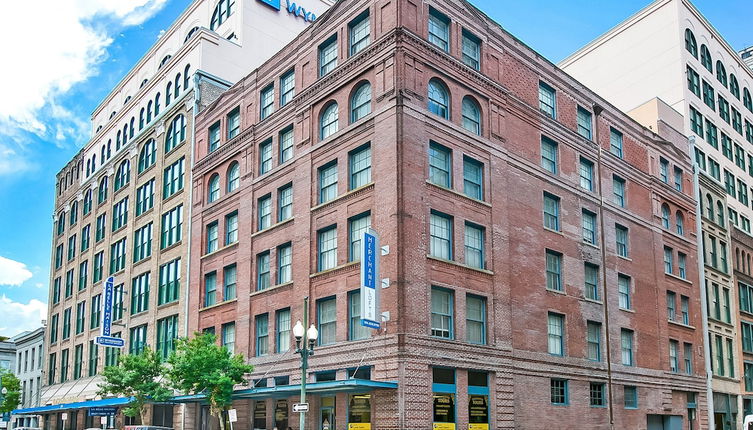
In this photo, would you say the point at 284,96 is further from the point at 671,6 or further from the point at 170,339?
the point at 671,6

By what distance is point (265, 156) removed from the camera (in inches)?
1695

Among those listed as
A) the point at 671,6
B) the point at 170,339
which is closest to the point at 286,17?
the point at 170,339

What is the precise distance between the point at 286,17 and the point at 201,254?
21.4 meters

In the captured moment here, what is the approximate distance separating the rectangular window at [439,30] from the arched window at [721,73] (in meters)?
36.9

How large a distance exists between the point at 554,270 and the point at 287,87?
54.5 feet

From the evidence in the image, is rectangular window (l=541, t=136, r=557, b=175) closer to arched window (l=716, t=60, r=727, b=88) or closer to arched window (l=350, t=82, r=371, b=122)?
arched window (l=350, t=82, r=371, b=122)

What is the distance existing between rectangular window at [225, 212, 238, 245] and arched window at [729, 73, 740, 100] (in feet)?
147

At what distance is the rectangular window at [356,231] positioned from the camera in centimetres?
3428

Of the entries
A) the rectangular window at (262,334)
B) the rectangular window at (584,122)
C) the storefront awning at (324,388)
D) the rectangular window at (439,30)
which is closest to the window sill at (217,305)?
the rectangular window at (262,334)

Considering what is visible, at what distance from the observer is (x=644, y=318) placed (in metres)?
46.5

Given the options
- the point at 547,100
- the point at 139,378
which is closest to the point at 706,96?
the point at 547,100

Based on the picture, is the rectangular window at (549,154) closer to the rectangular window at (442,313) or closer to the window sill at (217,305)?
the rectangular window at (442,313)

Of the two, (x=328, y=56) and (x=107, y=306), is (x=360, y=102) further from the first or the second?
(x=107, y=306)

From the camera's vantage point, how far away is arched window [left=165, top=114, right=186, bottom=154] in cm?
5217
